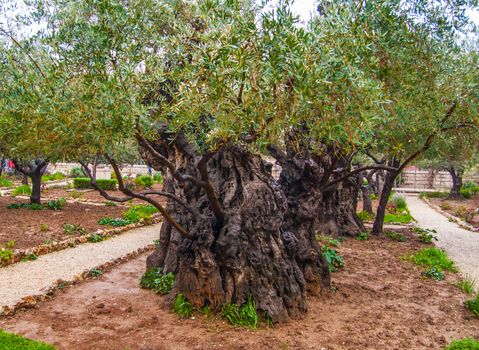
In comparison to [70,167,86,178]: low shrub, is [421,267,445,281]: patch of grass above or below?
below

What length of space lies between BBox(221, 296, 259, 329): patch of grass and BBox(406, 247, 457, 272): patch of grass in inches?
201

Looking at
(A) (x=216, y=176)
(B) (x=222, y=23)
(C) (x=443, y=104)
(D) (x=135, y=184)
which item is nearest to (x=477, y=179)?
(D) (x=135, y=184)

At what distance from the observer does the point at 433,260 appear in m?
9.30

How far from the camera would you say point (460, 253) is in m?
10.8

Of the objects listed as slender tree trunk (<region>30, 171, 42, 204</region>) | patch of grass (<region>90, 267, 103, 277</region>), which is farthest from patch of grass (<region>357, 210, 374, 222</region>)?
slender tree trunk (<region>30, 171, 42, 204</region>)

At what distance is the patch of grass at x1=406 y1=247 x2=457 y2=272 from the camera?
8.98 metres

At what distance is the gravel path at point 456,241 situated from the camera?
31.0ft

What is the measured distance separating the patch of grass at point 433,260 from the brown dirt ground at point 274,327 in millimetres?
1323

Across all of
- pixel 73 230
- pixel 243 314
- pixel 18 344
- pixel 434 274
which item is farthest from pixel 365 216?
pixel 18 344

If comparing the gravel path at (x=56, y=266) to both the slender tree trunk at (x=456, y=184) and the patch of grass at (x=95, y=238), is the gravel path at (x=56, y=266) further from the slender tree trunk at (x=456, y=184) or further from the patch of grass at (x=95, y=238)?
the slender tree trunk at (x=456, y=184)

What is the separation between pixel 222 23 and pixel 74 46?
56.0 inches

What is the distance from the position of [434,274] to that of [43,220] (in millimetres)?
10539

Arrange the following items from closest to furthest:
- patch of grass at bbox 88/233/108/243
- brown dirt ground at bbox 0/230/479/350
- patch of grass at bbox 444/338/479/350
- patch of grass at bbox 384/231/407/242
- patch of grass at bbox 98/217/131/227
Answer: patch of grass at bbox 444/338/479/350
brown dirt ground at bbox 0/230/479/350
patch of grass at bbox 88/233/108/243
patch of grass at bbox 384/231/407/242
patch of grass at bbox 98/217/131/227

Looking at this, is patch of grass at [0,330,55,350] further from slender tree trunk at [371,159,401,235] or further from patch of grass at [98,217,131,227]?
slender tree trunk at [371,159,401,235]
